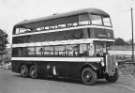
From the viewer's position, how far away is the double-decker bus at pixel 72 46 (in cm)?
1595

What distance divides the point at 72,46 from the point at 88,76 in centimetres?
228

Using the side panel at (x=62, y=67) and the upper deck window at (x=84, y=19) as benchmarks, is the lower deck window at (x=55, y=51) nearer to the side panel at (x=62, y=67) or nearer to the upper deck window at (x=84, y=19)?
the side panel at (x=62, y=67)

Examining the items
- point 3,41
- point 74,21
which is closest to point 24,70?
point 74,21

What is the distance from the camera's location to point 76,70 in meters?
16.8

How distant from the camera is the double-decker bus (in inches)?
628

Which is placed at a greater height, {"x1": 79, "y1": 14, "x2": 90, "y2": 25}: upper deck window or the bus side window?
{"x1": 79, "y1": 14, "x2": 90, "y2": 25}: upper deck window

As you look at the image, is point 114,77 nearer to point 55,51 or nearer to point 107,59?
point 107,59

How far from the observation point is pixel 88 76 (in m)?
16.0

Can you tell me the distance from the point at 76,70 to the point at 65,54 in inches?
Result: 56.5

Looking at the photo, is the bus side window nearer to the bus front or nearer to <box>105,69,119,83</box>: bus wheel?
the bus front

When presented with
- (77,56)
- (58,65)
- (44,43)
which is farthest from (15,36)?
(77,56)

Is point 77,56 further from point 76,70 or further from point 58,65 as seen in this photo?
point 58,65

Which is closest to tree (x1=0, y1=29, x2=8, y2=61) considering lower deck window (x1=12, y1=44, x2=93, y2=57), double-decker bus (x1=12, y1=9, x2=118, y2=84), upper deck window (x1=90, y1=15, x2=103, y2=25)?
lower deck window (x1=12, y1=44, x2=93, y2=57)

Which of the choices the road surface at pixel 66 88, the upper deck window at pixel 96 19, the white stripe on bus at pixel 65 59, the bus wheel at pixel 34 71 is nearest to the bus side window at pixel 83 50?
the white stripe on bus at pixel 65 59
